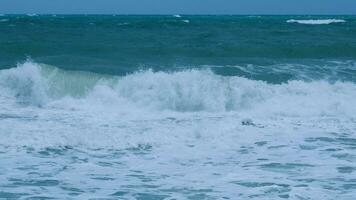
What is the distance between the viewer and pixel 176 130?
9555 mm

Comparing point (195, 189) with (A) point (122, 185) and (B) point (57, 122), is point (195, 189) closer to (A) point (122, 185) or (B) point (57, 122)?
(A) point (122, 185)

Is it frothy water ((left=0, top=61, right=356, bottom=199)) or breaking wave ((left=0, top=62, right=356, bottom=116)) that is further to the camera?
breaking wave ((left=0, top=62, right=356, bottom=116))

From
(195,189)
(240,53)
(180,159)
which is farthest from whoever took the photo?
(240,53)

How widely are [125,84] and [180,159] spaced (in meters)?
6.06

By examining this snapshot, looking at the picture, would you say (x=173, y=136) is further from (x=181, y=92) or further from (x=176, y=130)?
(x=181, y=92)

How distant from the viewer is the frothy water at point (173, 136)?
21.6ft

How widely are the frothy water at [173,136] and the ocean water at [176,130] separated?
3cm

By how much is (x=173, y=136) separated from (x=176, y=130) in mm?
455

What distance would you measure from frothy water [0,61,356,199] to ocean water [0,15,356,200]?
3cm

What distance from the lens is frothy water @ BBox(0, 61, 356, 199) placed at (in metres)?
6.57

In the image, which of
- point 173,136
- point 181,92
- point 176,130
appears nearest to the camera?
point 173,136

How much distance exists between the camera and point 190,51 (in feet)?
70.3

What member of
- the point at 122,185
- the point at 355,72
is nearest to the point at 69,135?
the point at 122,185

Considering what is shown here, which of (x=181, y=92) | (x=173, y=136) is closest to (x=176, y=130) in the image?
(x=173, y=136)
